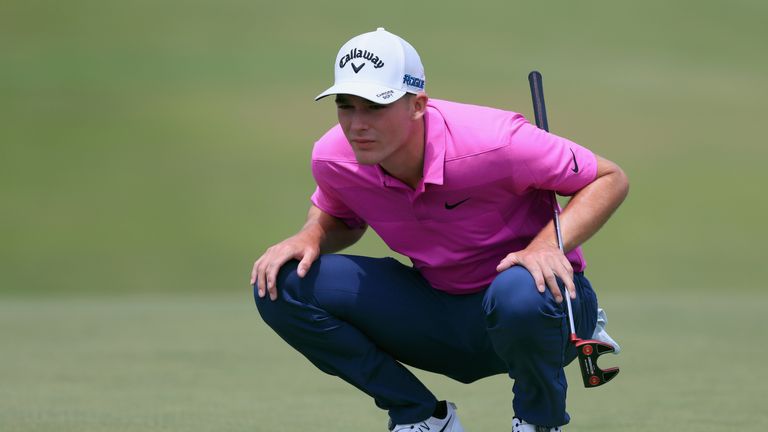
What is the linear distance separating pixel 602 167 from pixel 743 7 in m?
9.04

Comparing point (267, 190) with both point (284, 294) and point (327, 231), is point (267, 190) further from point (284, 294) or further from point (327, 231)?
point (284, 294)

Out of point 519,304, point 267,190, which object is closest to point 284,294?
point 519,304

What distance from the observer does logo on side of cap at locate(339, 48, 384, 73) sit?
8.98 feet

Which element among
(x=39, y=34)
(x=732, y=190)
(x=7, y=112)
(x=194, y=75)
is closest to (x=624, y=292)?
(x=732, y=190)

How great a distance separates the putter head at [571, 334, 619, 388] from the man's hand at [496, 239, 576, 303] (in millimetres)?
117

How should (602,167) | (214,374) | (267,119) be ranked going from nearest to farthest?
(602,167), (214,374), (267,119)

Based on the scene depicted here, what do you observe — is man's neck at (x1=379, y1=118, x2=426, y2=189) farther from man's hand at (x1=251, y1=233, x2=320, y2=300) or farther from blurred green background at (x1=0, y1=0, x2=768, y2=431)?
blurred green background at (x1=0, y1=0, x2=768, y2=431)

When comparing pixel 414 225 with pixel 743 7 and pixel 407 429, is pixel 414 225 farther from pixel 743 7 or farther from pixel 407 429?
pixel 743 7

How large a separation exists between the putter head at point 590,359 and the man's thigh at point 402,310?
0.32m

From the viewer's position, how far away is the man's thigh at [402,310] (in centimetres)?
297

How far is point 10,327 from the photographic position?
19.7ft

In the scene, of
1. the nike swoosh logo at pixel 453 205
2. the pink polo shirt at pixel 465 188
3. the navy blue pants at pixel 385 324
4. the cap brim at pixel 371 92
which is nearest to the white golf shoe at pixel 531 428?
the navy blue pants at pixel 385 324

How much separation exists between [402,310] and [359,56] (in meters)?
0.66

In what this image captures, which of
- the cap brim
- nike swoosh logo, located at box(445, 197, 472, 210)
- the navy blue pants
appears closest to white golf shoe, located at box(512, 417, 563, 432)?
the navy blue pants
